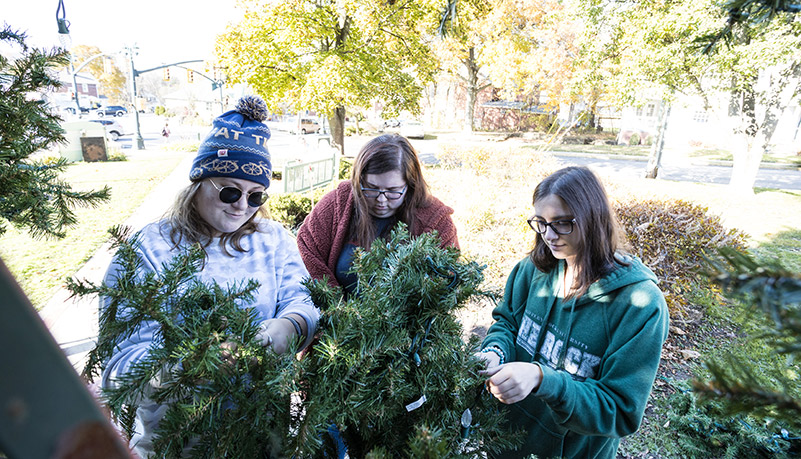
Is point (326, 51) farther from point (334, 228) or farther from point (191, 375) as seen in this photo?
point (191, 375)

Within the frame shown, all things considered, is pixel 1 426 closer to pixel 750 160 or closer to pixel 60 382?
pixel 60 382

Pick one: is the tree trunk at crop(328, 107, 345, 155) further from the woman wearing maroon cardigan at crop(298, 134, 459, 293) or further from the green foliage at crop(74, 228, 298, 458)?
the green foliage at crop(74, 228, 298, 458)

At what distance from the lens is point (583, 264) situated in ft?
6.11

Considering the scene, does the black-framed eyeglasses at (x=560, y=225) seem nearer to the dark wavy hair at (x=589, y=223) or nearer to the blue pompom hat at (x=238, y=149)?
the dark wavy hair at (x=589, y=223)

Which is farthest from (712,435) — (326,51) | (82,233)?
(326,51)

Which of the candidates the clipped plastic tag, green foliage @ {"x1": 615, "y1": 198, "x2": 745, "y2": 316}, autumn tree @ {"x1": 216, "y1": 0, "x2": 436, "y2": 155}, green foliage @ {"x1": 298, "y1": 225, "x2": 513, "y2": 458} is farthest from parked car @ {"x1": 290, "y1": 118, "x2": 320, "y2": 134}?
the clipped plastic tag

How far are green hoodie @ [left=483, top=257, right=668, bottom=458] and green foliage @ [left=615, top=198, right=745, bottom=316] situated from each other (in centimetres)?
320

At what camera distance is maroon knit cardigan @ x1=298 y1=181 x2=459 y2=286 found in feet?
8.69

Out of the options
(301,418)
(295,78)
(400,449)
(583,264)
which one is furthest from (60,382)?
(295,78)

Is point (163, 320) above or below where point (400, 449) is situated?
above

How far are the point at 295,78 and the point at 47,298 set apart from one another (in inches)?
327

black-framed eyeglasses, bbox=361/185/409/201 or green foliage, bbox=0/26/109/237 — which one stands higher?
green foliage, bbox=0/26/109/237

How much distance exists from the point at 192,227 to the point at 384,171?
120 centimetres

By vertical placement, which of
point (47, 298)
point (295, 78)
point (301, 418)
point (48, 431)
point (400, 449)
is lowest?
point (47, 298)
